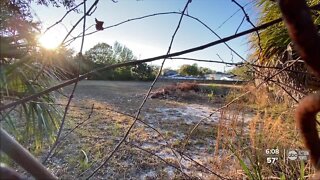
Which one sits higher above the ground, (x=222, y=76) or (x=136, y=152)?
(x=222, y=76)

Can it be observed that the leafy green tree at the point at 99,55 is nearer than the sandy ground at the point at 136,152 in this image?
No

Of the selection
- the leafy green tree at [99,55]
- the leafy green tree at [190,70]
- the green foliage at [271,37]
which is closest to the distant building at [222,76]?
the green foliage at [271,37]

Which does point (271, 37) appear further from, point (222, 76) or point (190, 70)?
point (190, 70)

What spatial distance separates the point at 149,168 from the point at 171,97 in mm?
4971

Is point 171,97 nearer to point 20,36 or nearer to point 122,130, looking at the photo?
point 122,130

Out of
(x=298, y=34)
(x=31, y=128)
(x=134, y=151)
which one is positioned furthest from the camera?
(x=134, y=151)

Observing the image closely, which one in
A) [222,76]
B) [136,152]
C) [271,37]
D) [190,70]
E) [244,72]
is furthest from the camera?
[190,70]

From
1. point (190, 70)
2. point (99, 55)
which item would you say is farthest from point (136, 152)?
point (190, 70)

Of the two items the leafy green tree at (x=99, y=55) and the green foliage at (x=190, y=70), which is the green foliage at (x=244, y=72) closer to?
the leafy green tree at (x=99, y=55)

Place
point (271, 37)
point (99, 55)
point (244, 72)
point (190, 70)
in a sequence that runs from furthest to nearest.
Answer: point (190, 70) → point (99, 55) → point (271, 37) → point (244, 72)

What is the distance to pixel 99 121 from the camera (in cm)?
367

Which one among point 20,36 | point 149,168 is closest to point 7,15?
point 20,36

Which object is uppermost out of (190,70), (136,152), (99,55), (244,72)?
(99,55)

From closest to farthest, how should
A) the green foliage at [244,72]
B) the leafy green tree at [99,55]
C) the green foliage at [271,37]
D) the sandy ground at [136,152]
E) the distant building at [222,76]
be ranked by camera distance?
the distant building at [222,76]
the green foliage at [244,72]
the green foliage at [271,37]
the sandy ground at [136,152]
the leafy green tree at [99,55]
